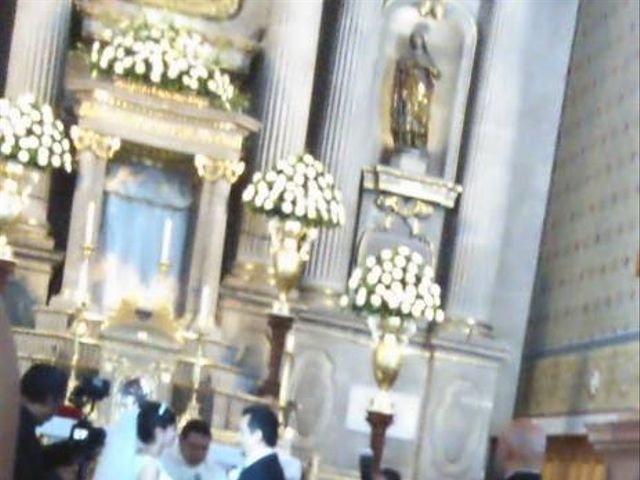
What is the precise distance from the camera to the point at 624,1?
562 inches

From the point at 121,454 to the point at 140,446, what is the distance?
0.50ft

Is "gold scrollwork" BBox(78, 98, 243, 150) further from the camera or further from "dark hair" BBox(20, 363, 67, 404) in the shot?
"dark hair" BBox(20, 363, 67, 404)

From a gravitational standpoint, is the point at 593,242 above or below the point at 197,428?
above

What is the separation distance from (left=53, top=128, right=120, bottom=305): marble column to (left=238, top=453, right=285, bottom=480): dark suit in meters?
6.99

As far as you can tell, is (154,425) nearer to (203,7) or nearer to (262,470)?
(262,470)

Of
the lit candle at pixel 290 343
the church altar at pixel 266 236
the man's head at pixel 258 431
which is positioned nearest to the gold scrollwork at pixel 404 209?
the church altar at pixel 266 236

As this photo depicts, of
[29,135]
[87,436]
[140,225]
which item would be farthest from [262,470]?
[140,225]

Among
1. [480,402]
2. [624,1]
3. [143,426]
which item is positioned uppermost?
[624,1]

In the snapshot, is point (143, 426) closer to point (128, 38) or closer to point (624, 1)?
point (128, 38)

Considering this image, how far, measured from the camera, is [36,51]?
12.4 metres

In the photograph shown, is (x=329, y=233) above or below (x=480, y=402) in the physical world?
above

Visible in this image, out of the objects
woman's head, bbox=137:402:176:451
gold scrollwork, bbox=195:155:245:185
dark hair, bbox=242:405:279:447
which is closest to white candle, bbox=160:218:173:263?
gold scrollwork, bbox=195:155:245:185

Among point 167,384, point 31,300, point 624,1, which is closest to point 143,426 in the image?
point 167,384

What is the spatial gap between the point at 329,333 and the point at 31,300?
2.79 m
